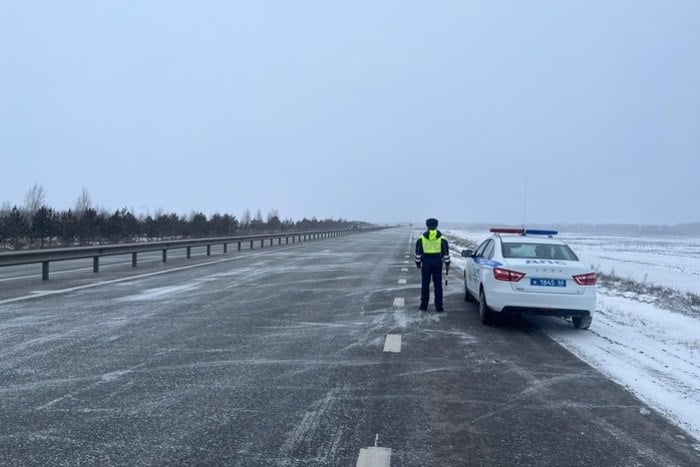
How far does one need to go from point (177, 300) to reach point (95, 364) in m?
5.73

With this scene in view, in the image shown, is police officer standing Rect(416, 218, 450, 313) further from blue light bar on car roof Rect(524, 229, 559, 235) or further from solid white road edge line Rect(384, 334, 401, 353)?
solid white road edge line Rect(384, 334, 401, 353)

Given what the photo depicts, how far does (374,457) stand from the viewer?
4492 millimetres

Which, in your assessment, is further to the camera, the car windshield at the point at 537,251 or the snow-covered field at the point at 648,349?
the car windshield at the point at 537,251

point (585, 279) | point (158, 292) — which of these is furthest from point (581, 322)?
point (158, 292)

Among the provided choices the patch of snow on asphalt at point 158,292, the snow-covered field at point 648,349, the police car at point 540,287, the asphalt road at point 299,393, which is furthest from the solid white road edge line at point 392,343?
the patch of snow on asphalt at point 158,292

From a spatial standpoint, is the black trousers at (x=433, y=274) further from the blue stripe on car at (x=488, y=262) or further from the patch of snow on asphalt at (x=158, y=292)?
the patch of snow on asphalt at (x=158, y=292)

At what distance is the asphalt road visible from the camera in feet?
15.3

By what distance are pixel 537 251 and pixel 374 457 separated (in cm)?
722

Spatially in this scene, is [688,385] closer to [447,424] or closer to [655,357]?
[655,357]

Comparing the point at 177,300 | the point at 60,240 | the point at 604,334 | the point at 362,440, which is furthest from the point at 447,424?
the point at 60,240

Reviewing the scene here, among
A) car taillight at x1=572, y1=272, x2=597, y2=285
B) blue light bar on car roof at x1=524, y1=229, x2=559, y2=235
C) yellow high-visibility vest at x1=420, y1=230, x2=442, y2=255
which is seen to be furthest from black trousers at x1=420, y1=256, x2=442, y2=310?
car taillight at x1=572, y1=272, x2=597, y2=285

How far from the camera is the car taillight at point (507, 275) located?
9828 millimetres

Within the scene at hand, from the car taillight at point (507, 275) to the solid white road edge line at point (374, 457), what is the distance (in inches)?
228

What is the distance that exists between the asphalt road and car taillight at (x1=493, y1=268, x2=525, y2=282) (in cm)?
93
